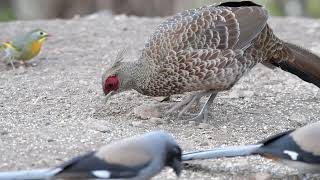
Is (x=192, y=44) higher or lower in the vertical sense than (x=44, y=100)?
higher

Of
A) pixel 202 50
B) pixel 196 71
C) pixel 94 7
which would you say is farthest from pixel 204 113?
pixel 94 7

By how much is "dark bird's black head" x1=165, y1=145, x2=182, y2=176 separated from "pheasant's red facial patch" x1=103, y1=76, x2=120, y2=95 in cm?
173

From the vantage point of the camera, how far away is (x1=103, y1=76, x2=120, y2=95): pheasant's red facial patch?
6730mm

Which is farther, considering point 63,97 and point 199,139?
point 63,97

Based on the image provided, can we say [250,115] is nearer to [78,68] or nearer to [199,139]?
[199,139]

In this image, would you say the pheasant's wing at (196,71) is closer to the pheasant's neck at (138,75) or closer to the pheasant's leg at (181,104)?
the pheasant's neck at (138,75)

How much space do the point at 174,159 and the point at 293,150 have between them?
89 cm

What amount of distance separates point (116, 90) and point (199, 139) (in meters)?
0.98

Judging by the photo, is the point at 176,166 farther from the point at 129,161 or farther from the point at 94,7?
the point at 94,7

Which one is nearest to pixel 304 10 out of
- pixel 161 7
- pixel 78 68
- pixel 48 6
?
pixel 161 7

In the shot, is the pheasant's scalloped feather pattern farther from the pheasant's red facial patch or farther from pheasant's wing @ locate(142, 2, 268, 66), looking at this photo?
the pheasant's red facial patch

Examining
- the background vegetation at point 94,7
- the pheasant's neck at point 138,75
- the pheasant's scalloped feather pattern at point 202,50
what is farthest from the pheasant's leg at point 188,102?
the background vegetation at point 94,7

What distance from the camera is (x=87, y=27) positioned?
11328mm

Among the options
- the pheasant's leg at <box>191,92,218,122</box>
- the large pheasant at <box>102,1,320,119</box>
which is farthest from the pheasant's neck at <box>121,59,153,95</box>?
the pheasant's leg at <box>191,92,218,122</box>
